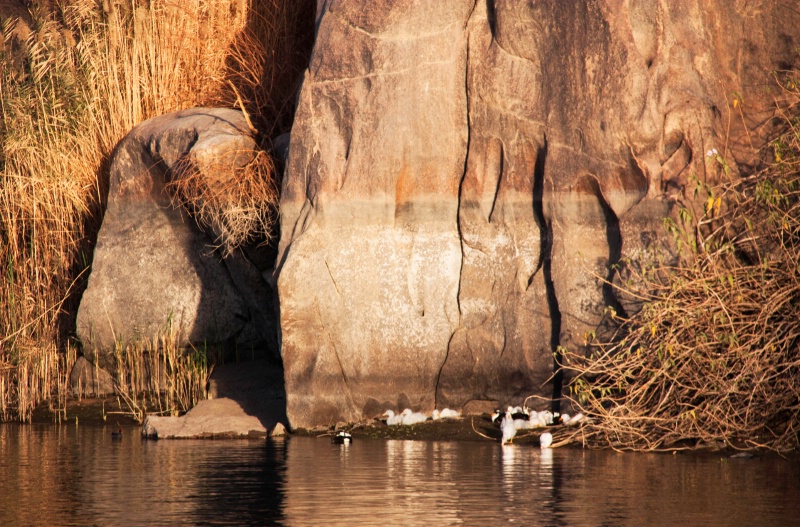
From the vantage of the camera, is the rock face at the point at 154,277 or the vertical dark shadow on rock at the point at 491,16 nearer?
the vertical dark shadow on rock at the point at 491,16

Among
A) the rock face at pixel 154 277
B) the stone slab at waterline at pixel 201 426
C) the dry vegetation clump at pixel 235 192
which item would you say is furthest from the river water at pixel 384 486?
the rock face at pixel 154 277

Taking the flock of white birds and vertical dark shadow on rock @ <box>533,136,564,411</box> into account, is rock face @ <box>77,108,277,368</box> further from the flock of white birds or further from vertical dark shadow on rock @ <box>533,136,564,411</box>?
vertical dark shadow on rock @ <box>533,136,564,411</box>

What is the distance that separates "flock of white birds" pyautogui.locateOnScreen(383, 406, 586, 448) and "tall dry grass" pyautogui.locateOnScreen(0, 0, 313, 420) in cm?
384

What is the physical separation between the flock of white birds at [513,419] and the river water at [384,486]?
0.22 metres

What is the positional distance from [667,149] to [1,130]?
8089 mm

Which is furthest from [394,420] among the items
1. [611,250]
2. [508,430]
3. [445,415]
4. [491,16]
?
[491,16]

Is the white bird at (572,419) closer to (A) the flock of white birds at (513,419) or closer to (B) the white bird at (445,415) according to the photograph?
(A) the flock of white birds at (513,419)

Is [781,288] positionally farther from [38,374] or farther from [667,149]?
[38,374]

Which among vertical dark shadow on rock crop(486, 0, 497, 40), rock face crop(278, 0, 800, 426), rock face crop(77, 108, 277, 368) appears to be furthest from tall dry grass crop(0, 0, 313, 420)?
vertical dark shadow on rock crop(486, 0, 497, 40)

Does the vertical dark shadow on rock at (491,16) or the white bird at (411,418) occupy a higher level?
the vertical dark shadow on rock at (491,16)

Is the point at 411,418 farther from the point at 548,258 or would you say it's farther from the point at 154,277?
the point at 154,277

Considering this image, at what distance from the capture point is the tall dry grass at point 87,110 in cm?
1226

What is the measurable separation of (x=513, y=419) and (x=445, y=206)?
1996mm

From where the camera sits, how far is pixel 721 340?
27.2ft
